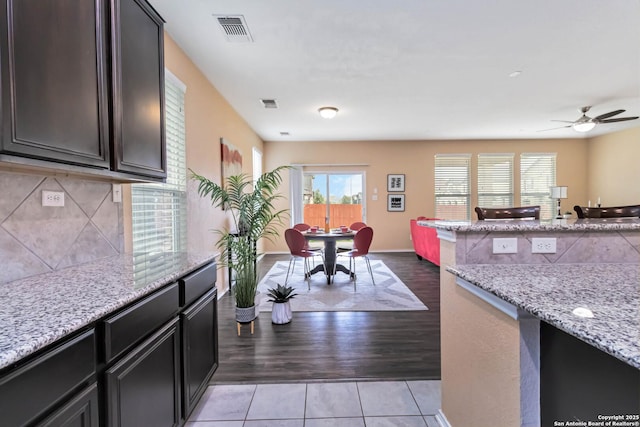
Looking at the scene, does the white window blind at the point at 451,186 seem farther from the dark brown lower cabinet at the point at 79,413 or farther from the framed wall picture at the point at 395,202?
the dark brown lower cabinet at the point at 79,413

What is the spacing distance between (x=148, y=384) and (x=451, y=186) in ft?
23.3

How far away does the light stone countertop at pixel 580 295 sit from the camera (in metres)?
0.60

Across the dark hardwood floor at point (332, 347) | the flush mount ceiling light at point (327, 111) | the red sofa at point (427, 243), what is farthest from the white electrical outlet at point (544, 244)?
the flush mount ceiling light at point (327, 111)

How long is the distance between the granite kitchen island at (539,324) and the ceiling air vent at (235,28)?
2265mm

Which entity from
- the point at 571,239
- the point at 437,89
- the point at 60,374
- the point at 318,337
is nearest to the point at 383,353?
the point at 318,337

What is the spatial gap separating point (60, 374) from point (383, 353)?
2.06 metres

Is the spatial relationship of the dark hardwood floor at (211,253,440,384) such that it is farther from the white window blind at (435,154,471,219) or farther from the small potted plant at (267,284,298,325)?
the white window blind at (435,154,471,219)

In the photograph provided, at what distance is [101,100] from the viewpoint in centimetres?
131

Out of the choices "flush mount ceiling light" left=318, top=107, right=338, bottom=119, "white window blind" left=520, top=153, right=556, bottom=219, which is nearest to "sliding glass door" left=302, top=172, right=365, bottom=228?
"flush mount ceiling light" left=318, top=107, right=338, bottom=119

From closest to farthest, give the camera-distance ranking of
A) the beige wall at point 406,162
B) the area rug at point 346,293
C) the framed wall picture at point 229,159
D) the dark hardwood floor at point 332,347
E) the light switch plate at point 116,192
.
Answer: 1. the light switch plate at point 116,192
2. the dark hardwood floor at point 332,347
3. the area rug at point 346,293
4. the framed wall picture at point 229,159
5. the beige wall at point 406,162

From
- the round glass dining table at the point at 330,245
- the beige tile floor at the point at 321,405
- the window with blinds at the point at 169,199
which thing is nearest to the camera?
the beige tile floor at the point at 321,405

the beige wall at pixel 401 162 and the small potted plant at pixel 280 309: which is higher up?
the beige wall at pixel 401 162

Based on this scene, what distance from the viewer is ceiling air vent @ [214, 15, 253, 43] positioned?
89.7 inches

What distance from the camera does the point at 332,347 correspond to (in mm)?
2371
